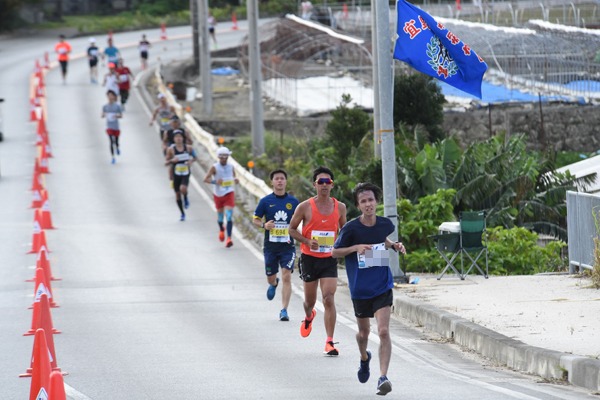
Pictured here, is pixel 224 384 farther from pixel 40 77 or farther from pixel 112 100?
pixel 40 77

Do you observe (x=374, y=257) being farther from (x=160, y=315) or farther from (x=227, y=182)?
(x=227, y=182)

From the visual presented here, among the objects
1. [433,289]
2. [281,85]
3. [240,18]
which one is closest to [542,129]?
[281,85]

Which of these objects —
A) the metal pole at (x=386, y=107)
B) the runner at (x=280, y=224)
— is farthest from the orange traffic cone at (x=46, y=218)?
the runner at (x=280, y=224)

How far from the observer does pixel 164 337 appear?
15.8 metres

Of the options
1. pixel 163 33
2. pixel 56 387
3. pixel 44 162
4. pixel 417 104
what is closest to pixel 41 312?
pixel 56 387

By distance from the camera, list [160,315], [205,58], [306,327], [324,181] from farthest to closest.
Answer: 1. [205,58]
2. [160,315]
3. [306,327]
4. [324,181]

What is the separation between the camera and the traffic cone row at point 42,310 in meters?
10.4

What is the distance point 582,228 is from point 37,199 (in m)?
15.4

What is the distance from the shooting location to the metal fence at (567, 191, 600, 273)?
1845 centimetres

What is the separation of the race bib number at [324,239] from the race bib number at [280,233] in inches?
96.6

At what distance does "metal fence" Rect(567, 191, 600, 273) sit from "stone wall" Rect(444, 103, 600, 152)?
21945 mm

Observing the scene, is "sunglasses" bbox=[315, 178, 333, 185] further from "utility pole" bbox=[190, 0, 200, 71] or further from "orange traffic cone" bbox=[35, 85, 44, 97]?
"utility pole" bbox=[190, 0, 200, 71]

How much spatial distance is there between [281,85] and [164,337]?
34621 mm

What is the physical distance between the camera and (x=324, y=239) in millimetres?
14250
